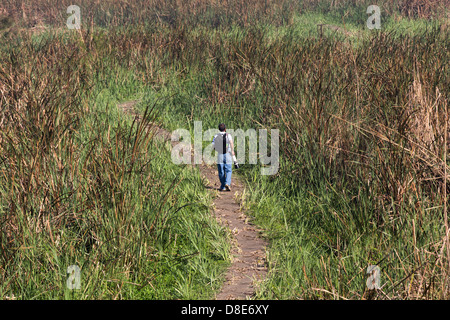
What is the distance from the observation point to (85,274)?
13.1ft

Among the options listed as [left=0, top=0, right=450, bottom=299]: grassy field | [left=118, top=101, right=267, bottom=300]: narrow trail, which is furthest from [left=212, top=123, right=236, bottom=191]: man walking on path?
[left=0, top=0, right=450, bottom=299]: grassy field

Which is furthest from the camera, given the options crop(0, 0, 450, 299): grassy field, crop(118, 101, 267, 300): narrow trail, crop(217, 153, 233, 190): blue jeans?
crop(217, 153, 233, 190): blue jeans

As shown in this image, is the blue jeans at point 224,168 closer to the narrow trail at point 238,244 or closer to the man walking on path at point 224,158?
the man walking on path at point 224,158

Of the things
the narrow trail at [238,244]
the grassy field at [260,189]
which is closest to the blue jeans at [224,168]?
the narrow trail at [238,244]

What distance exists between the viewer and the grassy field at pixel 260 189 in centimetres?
401

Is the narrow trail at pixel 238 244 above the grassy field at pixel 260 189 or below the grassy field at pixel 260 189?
below

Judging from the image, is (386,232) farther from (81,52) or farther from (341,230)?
(81,52)

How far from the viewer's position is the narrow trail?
4.31 m

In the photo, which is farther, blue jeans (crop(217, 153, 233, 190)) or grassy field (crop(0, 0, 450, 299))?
blue jeans (crop(217, 153, 233, 190))

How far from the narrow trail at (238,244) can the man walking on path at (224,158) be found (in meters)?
0.14

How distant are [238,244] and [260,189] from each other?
4.31 ft

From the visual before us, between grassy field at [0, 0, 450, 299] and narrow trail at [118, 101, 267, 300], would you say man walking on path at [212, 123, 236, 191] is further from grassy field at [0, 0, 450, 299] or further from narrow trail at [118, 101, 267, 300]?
grassy field at [0, 0, 450, 299]

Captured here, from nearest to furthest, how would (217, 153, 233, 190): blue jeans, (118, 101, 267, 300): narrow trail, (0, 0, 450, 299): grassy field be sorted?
(0, 0, 450, 299): grassy field → (118, 101, 267, 300): narrow trail → (217, 153, 233, 190): blue jeans
